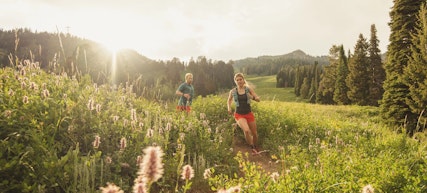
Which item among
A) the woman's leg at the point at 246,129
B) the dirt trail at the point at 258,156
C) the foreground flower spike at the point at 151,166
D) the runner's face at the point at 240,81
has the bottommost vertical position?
the dirt trail at the point at 258,156

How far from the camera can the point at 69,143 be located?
443cm

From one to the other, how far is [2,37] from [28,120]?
86.3m

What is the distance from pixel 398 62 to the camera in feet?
63.8

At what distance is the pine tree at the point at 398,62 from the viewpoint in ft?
55.4

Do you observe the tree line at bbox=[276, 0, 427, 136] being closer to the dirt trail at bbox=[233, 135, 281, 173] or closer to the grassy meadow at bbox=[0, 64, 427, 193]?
the dirt trail at bbox=[233, 135, 281, 173]

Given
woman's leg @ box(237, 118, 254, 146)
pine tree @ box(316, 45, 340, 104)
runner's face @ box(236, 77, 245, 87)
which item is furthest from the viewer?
pine tree @ box(316, 45, 340, 104)

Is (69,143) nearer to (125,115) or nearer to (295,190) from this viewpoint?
(125,115)

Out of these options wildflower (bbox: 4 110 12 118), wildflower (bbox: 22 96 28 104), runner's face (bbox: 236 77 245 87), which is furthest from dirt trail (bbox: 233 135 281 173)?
wildflower (bbox: 4 110 12 118)

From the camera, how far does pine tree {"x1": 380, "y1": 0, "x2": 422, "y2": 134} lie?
16.9 m

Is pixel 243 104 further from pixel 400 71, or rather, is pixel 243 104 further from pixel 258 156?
pixel 400 71

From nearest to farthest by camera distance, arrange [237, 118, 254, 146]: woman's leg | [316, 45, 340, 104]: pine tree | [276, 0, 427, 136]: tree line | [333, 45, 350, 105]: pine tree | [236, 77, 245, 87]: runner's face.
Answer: [237, 118, 254, 146]: woman's leg < [236, 77, 245, 87]: runner's face < [276, 0, 427, 136]: tree line < [333, 45, 350, 105]: pine tree < [316, 45, 340, 104]: pine tree

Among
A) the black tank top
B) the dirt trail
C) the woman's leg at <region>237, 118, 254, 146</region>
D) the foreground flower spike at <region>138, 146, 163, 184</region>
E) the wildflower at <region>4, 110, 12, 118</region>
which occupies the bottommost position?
the dirt trail

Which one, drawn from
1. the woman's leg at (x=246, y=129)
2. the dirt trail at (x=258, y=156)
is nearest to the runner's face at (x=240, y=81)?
the woman's leg at (x=246, y=129)

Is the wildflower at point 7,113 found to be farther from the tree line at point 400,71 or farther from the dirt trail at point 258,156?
the tree line at point 400,71
